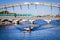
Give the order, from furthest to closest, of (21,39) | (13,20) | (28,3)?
(13,20)
(28,3)
(21,39)

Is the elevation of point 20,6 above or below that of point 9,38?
above

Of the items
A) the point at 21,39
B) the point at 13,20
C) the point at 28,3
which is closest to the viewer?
the point at 21,39

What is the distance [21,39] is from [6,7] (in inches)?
108

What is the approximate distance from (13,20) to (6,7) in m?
1.84

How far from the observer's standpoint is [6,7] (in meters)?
→ 11.1

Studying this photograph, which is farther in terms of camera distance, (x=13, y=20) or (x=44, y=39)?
(x=13, y=20)

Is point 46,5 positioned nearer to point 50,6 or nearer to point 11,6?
point 50,6

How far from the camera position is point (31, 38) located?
8.98 m

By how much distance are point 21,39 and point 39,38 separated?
0.62m

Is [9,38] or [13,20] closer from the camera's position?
[9,38]

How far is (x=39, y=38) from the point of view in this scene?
8.96 m

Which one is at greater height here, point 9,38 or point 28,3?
point 28,3

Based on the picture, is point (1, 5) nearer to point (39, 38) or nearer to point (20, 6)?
point (20, 6)

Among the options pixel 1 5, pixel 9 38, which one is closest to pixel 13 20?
pixel 1 5
